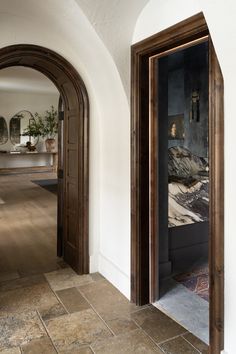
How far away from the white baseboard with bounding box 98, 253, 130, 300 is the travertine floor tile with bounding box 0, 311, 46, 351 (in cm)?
83

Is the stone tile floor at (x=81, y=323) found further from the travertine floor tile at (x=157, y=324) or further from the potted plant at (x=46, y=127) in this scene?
the potted plant at (x=46, y=127)

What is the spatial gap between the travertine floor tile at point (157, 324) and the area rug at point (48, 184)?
6.29 meters

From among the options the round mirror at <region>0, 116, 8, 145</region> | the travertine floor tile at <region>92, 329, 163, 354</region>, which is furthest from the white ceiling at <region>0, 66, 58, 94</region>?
the travertine floor tile at <region>92, 329, 163, 354</region>

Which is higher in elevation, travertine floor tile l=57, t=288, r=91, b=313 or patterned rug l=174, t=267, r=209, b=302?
patterned rug l=174, t=267, r=209, b=302

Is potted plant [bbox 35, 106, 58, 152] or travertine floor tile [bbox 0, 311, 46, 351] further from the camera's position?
potted plant [bbox 35, 106, 58, 152]

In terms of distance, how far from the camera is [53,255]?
4.12 metres

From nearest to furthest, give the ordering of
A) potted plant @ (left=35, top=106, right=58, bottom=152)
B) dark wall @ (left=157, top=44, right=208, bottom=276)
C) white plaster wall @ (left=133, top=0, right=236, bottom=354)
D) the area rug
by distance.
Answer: white plaster wall @ (left=133, top=0, right=236, bottom=354) → dark wall @ (left=157, top=44, right=208, bottom=276) → the area rug → potted plant @ (left=35, top=106, right=58, bottom=152)

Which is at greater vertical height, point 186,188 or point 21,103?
point 21,103

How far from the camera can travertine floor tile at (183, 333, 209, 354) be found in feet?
7.22

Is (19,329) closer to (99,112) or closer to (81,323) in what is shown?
(81,323)

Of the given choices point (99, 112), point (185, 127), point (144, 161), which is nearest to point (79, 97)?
point (99, 112)

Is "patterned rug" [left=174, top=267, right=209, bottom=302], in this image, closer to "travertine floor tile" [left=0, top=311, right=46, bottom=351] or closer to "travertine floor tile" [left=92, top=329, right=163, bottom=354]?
"travertine floor tile" [left=92, top=329, right=163, bottom=354]

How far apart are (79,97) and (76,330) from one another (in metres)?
2.22

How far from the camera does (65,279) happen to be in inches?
133
